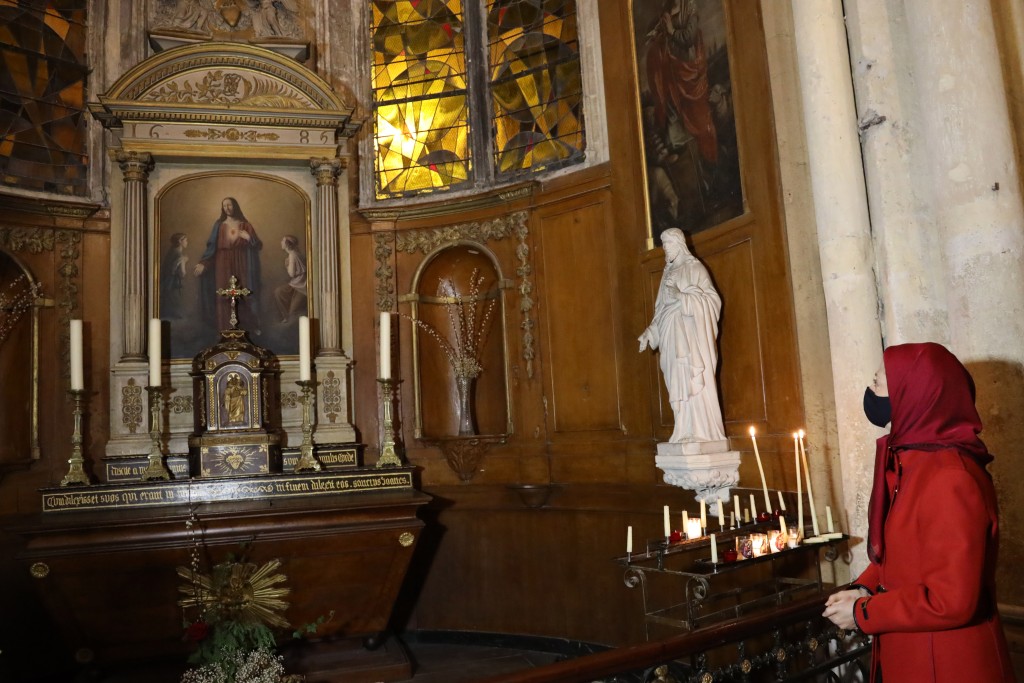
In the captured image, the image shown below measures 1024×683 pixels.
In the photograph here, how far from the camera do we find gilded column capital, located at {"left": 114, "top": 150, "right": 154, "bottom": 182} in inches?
276

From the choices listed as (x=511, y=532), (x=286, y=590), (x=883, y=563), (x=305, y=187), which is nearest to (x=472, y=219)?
(x=305, y=187)

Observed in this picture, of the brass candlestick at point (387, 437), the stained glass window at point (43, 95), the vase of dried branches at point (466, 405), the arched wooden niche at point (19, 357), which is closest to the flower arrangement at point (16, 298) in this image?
the arched wooden niche at point (19, 357)

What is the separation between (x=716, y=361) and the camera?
18.1 feet

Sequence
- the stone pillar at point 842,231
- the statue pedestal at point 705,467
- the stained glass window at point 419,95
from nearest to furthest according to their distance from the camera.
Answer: the stone pillar at point 842,231, the statue pedestal at point 705,467, the stained glass window at point 419,95

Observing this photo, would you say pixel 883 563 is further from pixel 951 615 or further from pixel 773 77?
pixel 773 77

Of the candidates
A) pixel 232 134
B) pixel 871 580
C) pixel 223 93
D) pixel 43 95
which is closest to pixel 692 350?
pixel 871 580

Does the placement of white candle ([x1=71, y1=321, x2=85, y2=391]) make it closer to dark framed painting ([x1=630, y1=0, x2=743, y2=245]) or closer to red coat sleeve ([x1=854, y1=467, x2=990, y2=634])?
dark framed painting ([x1=630, y1=0, x2=743, y2=245])

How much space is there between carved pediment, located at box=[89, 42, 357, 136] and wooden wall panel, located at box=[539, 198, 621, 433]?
2316 mm

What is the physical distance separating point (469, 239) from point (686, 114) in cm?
256

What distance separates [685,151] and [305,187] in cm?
357

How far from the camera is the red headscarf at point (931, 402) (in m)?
2.24

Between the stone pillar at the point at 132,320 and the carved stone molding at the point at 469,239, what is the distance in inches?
81.4

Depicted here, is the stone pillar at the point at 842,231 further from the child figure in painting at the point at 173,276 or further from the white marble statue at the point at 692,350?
the child figure in painting at the point at 173,276

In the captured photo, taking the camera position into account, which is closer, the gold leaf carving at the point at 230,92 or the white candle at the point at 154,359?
the white candle at the point at 154,359
